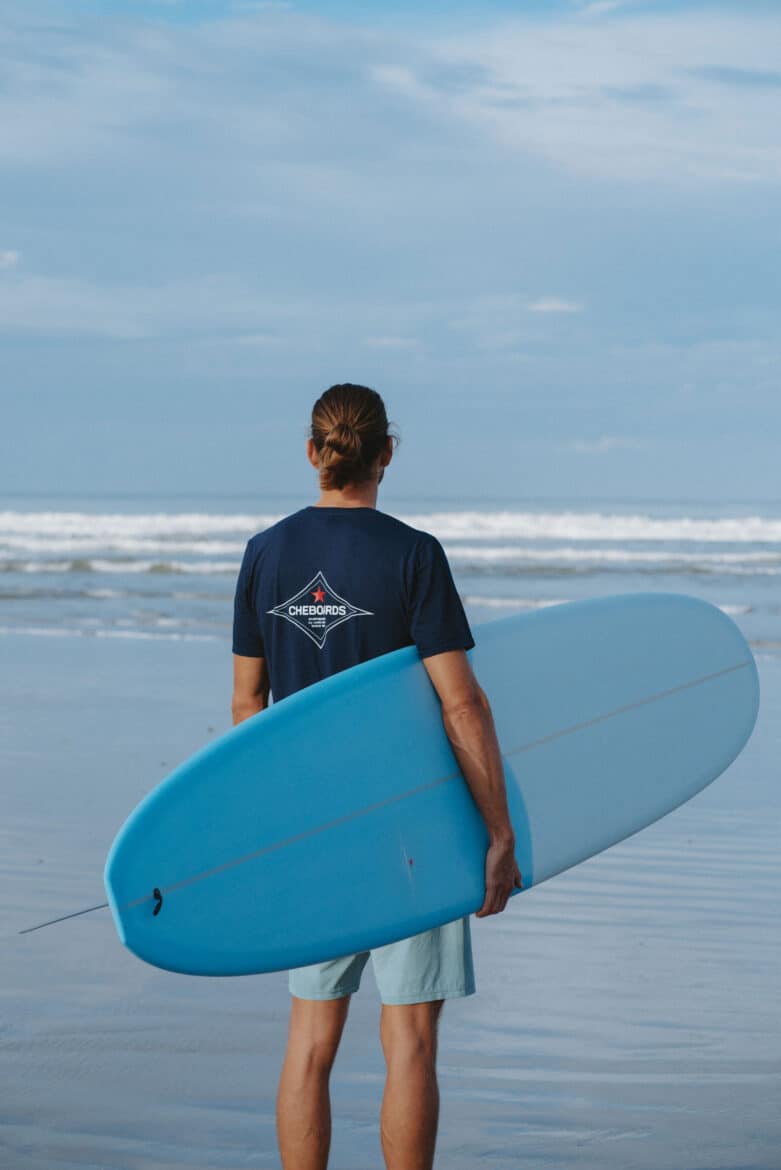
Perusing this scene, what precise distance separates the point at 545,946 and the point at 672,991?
410 mm

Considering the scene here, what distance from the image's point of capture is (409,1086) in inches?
80.1

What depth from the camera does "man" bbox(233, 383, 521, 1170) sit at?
2023 millimetres

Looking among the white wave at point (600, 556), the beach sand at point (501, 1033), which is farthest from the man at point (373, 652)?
the white wave at point (600, 556)

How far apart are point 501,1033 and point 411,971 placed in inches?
38.4

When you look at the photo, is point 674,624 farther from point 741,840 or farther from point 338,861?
point 741,840

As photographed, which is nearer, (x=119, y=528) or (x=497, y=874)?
(x=497, y=874)

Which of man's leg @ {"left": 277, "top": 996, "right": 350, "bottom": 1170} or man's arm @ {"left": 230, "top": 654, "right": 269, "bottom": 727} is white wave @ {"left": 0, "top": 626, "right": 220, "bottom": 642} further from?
man's leg @ {"left": 277, "top": 996, "right": 350, "bottom": 1170}

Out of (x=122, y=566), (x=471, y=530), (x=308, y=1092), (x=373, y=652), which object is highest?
(x=373, y=652)

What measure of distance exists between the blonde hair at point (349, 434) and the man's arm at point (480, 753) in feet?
0.99

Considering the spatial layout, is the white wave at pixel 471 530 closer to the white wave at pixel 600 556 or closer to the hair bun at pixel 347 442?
the white wave at pixel 600 556

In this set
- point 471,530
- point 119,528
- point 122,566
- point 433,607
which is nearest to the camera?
point 433,607

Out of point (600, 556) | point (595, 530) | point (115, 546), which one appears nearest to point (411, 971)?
point (600, 556)

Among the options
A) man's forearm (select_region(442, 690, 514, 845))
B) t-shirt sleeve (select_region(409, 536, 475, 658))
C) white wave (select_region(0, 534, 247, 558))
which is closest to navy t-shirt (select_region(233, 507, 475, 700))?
t-shirt sleeve (select_region(409, 536, 475, 658))

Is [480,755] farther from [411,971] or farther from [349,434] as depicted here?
[349,434]
